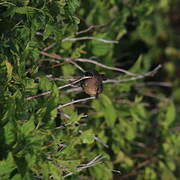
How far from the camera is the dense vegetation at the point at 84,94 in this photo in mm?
1188

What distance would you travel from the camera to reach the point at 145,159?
2111 mm

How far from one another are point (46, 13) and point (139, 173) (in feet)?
3.65

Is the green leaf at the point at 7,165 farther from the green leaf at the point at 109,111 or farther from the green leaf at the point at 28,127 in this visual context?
the green leaf at the point at 109,111

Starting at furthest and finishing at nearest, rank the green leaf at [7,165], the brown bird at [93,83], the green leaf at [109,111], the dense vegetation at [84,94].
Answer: the green leaf at [109,111] < the brown bird at [93,83] < the dense vegetation at [84,94] < the green leaf at [7,165]

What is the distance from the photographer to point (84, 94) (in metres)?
1.74

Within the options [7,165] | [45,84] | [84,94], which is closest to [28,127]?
[7,165]

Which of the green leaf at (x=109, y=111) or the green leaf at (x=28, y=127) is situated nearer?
the green leaf at (x=28, y=127)

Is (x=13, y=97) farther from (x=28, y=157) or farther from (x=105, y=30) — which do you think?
(x=105, y=30)

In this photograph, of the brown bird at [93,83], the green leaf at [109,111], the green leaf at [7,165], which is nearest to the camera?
the green leaf at [7,165]

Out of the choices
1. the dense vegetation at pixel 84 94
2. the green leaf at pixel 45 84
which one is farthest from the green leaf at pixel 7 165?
the green leaf at pixel 45 84

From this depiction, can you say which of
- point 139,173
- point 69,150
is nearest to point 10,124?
point 69,150

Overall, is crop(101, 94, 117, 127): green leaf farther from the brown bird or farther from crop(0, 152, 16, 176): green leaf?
crop(0, 152, 16, 176): green leaf

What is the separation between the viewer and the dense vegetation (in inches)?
46.8

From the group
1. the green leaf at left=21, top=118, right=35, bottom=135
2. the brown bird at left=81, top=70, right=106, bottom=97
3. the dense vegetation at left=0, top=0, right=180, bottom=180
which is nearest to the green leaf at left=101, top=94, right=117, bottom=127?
the dense vegetation at left=0, top=0, right=180, bottom=180
